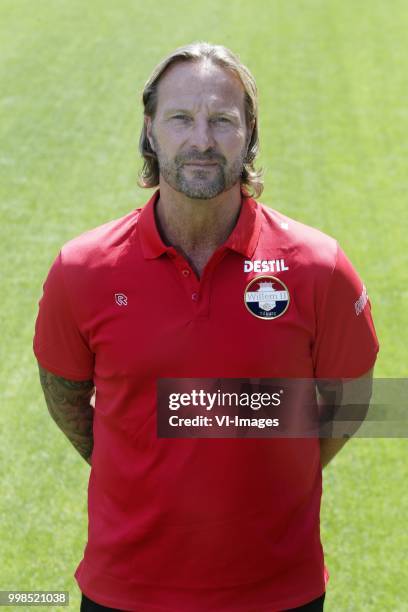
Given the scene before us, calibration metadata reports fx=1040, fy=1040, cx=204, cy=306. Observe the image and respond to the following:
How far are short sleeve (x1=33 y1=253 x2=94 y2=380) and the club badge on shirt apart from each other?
0.48 m

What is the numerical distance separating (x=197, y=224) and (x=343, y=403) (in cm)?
67

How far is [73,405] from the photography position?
3.14m

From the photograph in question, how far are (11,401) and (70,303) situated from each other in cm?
317

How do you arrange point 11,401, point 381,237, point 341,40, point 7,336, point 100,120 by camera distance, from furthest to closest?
point 341,40
point 100,120
point 381,237
point 7,336
point 11,401

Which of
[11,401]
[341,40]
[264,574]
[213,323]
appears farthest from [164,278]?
[341,40]

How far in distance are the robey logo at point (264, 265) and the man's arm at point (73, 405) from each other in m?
0.62

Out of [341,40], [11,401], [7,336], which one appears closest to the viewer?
[11,401]

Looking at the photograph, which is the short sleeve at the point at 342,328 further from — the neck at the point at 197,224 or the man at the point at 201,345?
the neck at the point at 197,224

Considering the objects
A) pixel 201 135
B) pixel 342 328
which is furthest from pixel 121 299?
pixel 342 328

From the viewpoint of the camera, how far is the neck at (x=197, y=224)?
279 cm

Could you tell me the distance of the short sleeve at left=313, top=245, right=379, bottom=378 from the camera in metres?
2.70

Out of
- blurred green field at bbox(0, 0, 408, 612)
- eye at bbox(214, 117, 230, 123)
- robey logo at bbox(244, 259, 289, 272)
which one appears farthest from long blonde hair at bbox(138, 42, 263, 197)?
blurred green field at bbox(0, 0, 408, 612)

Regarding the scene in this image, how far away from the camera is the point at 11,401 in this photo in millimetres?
5785

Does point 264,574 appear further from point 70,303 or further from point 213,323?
point 70,303
